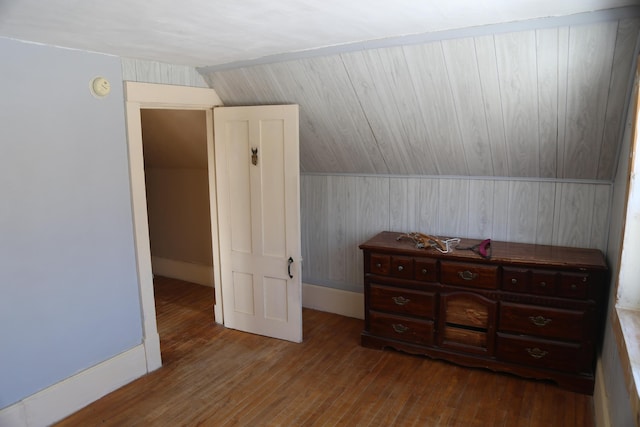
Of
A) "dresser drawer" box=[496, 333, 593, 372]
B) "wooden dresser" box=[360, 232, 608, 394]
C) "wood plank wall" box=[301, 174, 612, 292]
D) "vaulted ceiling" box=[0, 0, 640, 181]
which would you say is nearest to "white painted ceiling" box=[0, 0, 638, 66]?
"vaulted ceiling" box=[0, 0, 640, 181]

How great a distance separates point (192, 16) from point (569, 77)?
1954mm

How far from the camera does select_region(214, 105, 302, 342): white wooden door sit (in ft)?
11.1

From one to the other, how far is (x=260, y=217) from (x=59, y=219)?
1.42 meters

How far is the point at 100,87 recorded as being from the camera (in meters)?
2.74

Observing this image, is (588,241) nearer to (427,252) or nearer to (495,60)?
(427,252)

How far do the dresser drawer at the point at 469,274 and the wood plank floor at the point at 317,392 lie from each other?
24.5 inches

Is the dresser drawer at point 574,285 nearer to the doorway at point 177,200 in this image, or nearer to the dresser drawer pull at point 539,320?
the dresser drawer pull at point 539,320

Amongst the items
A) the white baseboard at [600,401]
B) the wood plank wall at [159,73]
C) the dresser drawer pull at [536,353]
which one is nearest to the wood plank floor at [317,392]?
the white baseboard at [600,401]

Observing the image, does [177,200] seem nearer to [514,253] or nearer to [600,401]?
[514,253]

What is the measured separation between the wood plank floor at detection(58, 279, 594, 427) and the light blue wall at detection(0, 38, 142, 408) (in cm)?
47

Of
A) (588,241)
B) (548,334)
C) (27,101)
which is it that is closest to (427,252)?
(548,334)

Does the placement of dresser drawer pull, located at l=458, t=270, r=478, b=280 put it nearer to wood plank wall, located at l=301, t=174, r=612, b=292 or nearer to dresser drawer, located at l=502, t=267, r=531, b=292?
dresser drawer, located at l=502, t=267, r=531, b=292

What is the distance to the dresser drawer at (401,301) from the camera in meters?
3.21

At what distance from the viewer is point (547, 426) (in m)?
2.51
